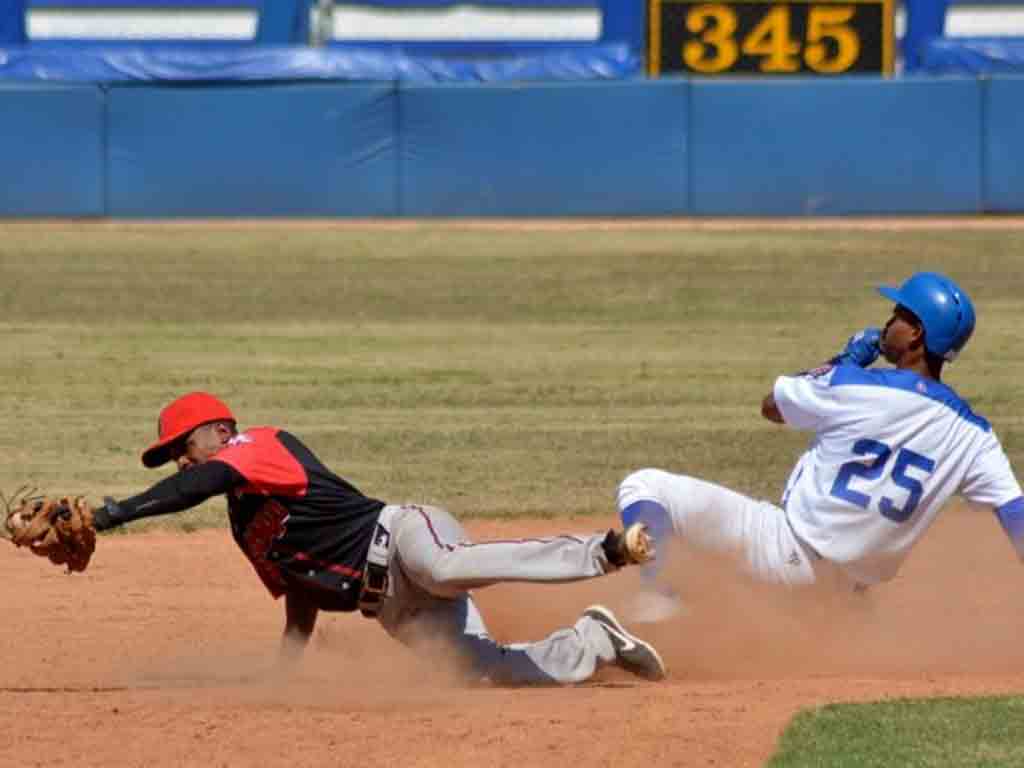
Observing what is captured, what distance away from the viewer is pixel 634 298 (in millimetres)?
17906

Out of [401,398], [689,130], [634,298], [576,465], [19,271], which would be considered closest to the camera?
[576,465]

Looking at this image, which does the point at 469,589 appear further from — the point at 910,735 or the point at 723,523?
the point at 910,735

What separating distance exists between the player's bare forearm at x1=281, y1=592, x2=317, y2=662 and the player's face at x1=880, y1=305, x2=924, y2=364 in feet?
6.69

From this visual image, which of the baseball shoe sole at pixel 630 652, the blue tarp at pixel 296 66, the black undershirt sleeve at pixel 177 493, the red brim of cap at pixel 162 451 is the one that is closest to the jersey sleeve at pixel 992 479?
the baseball shoe sole at pixel 630 652

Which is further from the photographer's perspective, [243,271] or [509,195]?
[509,195]

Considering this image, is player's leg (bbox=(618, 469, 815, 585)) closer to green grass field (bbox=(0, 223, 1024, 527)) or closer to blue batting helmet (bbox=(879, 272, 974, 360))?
blue batting helmet (bbox=(879, 272, 974, 360))

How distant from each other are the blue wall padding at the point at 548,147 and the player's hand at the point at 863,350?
17.5 meters

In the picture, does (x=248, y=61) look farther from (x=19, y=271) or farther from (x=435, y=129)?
(x=19, y=271)

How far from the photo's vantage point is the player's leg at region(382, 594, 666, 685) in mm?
6547

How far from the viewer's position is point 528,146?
24469 millimetres

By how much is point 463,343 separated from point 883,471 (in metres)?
9.38

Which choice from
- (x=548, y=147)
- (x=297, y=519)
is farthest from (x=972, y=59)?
(x=297, y=519)

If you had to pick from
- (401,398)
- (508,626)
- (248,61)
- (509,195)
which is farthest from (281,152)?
(508,626)

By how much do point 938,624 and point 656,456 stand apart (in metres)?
3.87
